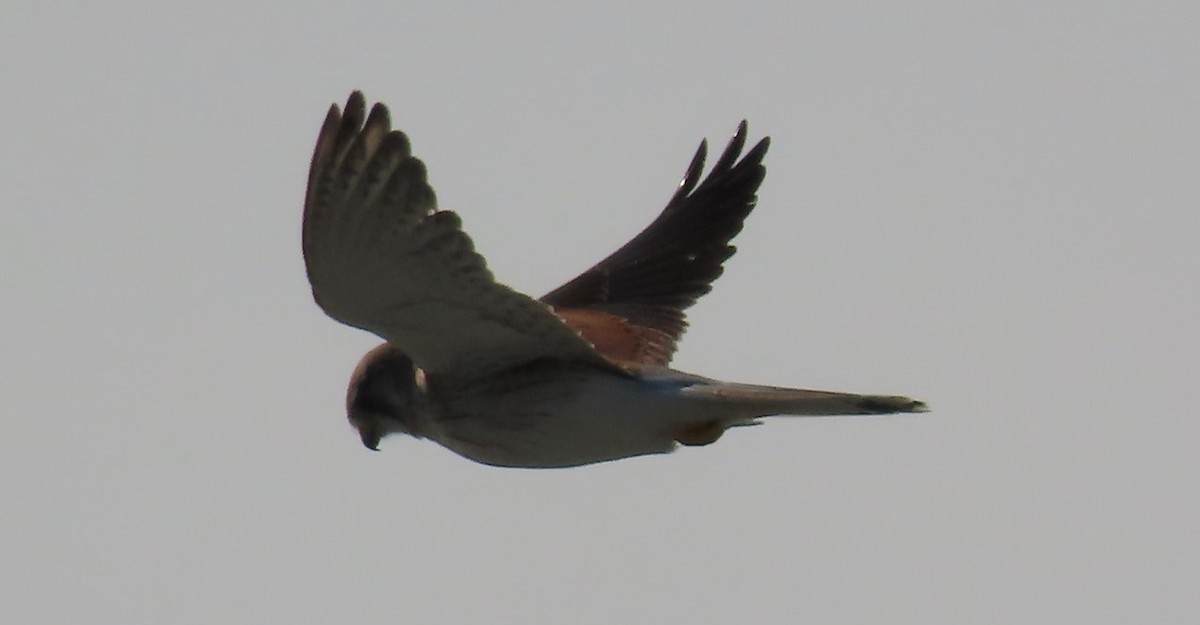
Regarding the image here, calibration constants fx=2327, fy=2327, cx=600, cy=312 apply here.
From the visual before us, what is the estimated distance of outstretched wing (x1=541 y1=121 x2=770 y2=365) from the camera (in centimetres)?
1162

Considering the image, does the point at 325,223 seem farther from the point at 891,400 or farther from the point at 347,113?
the point at 891,400

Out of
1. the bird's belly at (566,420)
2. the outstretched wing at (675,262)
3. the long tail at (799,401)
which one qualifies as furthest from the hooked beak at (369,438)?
the long tail at (799,401)

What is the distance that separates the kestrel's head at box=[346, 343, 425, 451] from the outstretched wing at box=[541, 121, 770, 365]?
1.29 metres

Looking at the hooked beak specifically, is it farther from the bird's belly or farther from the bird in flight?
the bird's belly

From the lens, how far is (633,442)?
9914 millimetres

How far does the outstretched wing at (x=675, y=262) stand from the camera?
11625 mm

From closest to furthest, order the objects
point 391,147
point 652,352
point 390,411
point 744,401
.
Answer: point 391,147
point 744,401
point 390,411
point 652,352

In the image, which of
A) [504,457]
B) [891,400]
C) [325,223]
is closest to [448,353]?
[504,457]

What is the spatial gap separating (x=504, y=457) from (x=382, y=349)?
87 centimetres

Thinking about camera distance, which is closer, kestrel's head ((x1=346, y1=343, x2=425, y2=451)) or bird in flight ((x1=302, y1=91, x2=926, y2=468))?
bird in flight ((x1=302, y1=91, x2=926, y2=468))

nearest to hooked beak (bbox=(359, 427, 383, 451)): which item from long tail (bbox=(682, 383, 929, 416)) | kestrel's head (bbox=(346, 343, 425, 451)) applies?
kestrel's head (bbox=(346, 343, 425, 451))

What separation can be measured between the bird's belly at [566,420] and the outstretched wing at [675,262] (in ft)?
4.91

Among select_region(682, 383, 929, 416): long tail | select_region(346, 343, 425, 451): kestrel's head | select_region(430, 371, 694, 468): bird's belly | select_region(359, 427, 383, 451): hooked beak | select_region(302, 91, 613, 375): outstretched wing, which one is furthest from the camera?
select_region(359, 427, 383, 451): hooked beak

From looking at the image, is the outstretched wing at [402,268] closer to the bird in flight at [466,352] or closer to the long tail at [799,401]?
the bird in flight at [466,352]
